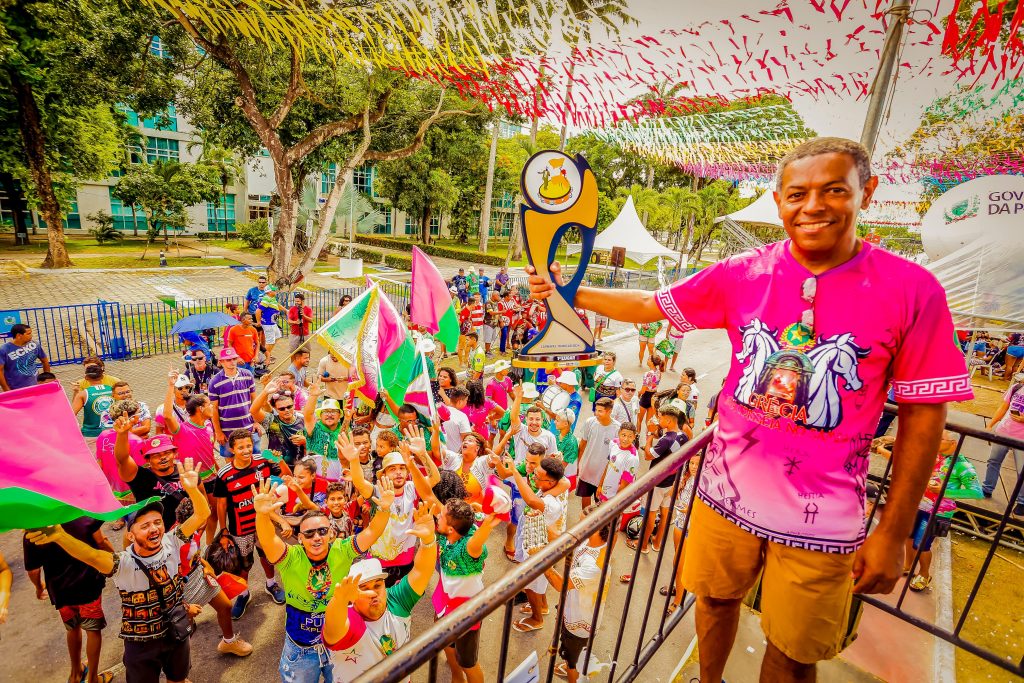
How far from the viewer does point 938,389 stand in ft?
4.88

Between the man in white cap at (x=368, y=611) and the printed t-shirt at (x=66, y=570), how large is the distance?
2.01 meters

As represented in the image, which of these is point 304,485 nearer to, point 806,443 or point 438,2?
point 806,443

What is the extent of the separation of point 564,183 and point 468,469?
12.1 feet

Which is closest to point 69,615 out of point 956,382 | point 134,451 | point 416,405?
point 134,451

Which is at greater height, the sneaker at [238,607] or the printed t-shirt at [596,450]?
the printed t-shirt at [596,450]

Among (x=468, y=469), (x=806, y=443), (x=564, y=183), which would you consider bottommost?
(x=468, y=469)

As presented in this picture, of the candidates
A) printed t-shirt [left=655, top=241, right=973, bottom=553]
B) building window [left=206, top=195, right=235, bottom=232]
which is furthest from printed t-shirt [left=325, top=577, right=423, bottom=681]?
building window [left=206, top=195, right=235, bottom=232]

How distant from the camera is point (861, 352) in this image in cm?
156

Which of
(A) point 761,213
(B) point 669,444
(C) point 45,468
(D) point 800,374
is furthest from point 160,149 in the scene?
(D) point 800,374

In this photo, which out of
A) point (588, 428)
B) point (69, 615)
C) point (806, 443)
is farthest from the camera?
point (588, 428)

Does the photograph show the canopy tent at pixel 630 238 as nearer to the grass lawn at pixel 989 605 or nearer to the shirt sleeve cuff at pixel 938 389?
the grass lawn at pixel 989 605

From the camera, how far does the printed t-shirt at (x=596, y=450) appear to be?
6.02 meters

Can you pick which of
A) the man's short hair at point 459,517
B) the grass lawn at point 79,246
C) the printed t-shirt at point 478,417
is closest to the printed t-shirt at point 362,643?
the man's short hair at point 459,517

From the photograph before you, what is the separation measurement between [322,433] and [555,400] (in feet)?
9.54
